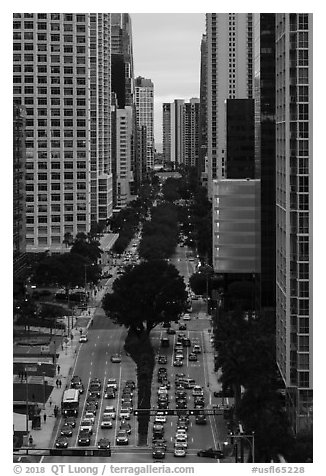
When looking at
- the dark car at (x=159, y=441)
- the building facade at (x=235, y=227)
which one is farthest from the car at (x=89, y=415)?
the building facade at (x=235, y=227)

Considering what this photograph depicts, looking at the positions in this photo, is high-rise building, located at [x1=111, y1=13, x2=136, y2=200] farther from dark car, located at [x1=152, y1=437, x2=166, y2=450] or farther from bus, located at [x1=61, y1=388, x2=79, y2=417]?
dark car, located at [x1=152, y1=437, x2=166, y2=450]

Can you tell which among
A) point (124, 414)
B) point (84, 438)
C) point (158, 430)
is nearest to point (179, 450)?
point (158, 430)

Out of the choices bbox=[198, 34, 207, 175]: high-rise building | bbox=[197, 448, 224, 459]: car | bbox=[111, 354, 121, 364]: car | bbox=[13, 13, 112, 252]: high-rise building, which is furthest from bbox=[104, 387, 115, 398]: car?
bbox=[198, 34, 207, 175]: high-rise building

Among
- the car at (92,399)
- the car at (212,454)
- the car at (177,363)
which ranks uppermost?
the car at (177,363)

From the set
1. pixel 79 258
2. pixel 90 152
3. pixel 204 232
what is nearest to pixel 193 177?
pixel 90 152

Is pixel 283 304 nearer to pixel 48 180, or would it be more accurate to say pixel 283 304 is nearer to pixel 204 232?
pixel 204 232

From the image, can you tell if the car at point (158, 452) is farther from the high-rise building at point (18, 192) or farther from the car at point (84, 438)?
the high-rise building at point (18, 192)
